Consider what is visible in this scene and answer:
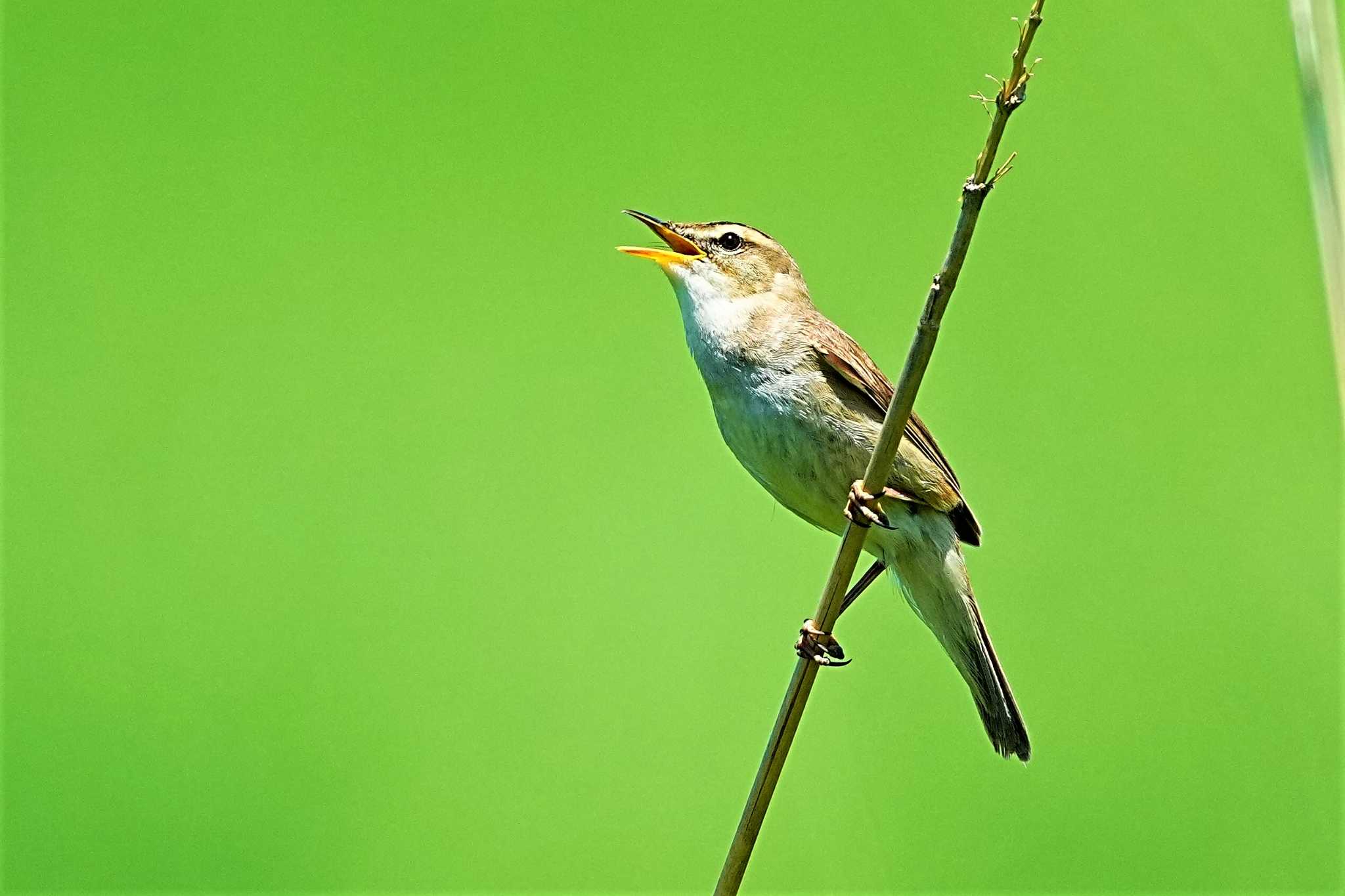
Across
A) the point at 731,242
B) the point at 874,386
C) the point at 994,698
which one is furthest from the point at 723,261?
the point at 994,698

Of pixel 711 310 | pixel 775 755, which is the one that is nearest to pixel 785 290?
pixel 711 310

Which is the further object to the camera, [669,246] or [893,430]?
[669,246]

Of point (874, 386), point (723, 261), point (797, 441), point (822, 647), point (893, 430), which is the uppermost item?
point (723, 261)

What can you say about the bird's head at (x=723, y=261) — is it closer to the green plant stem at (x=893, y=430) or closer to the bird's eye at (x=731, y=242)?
the bird's eye at (x=731, y=242)

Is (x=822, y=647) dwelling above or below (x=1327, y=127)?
below

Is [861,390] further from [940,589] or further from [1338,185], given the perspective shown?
[1338,185]

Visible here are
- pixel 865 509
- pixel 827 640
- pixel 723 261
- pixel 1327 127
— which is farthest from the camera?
pixel 723 261

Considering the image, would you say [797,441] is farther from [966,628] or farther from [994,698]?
[994,698]
